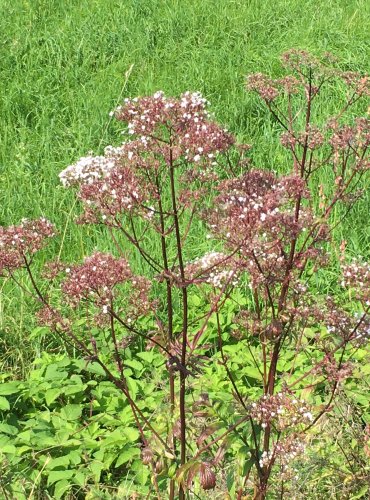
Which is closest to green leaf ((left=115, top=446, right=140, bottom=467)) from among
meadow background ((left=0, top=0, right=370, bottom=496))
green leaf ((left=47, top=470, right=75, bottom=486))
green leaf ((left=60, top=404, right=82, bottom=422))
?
green leaf ((left=47, top=470, right=75, bottom=486))

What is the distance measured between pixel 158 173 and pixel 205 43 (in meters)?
4.82

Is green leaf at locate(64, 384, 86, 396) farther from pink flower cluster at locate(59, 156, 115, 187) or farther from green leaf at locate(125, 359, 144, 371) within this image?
pink flower cluster at locate(59, 156, 115, 187)

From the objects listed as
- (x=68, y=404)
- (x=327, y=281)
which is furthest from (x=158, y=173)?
(x=327, y=281)

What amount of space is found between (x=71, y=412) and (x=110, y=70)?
3.58 meters

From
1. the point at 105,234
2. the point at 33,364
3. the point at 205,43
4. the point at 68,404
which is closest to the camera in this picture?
the point at 68,404

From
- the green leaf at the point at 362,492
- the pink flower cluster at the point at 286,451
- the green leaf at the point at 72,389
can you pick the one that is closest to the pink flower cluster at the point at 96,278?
the pink flower cluster at the point at 286,451

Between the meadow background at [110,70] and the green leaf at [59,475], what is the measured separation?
97 centimetres

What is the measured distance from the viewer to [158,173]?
1917mm

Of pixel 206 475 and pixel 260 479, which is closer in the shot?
pixel 206 475

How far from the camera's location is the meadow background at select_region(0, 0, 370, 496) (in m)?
4.43

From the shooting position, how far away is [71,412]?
3.05 metres

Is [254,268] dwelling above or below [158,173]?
below

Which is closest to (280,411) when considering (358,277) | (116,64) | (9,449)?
(358,277)

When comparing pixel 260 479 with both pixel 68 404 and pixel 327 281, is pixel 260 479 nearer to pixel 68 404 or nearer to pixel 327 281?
pixel 68 404
